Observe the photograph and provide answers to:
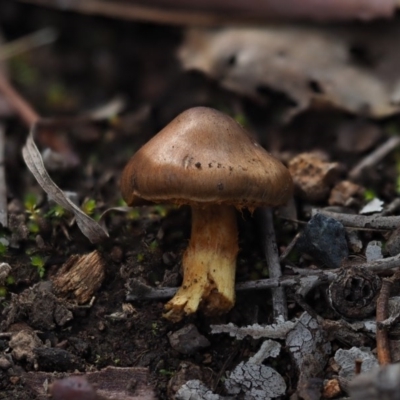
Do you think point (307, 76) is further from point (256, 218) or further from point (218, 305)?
point (218, 305)

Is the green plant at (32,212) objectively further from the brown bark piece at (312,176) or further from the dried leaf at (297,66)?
the dried leaf at (297,66)

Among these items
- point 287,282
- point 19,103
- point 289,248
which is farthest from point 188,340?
point 19,103

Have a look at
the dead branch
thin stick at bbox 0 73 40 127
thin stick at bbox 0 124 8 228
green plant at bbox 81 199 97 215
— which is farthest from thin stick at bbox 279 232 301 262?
the dead branch

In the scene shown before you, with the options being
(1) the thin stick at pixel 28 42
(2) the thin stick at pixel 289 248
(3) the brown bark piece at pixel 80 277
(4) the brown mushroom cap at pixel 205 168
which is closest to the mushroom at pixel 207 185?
(4) the brown mushroom cap at pixel 205 168

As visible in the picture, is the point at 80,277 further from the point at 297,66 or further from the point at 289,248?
the point at 297,66

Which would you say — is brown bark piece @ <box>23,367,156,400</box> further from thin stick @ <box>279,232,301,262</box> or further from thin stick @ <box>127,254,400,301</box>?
thin stick @ <box>279,232,301,262</box>

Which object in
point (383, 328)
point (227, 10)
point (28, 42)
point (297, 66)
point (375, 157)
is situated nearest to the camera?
point (383, 328)

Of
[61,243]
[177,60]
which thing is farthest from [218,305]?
[177,60]
